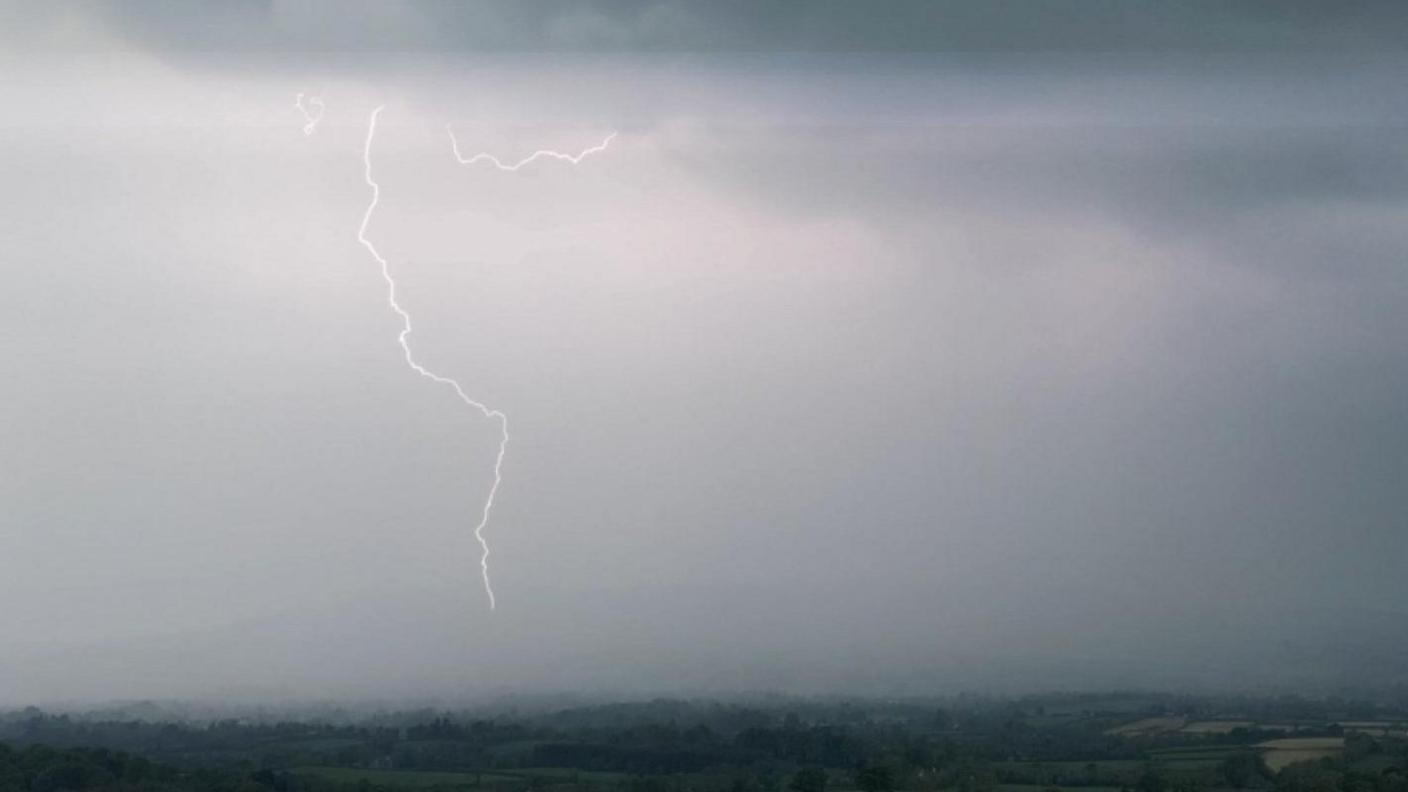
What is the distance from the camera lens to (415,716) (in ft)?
31.7

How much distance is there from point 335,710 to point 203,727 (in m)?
0.94

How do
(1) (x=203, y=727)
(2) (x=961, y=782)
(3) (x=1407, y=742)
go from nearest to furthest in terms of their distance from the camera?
(2) (x=961, y=782) → (3) (x=1407, y=742) → (1) (x=203, y=727)

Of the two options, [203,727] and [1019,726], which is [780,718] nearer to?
[1019,726]

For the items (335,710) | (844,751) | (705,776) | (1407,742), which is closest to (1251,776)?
(1407,742)

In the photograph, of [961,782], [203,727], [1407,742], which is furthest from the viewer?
[203,727]

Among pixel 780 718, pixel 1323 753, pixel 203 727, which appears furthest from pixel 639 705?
pixel 1323 753

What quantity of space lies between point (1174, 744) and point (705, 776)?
10.7 ft

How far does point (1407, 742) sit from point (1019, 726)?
2513mm

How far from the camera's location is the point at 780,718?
969 centimetres

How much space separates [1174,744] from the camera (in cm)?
946

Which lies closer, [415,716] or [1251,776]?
[1251,776]

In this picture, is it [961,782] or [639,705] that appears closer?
[961,782]

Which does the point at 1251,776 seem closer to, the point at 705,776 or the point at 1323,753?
the point at 1323,753

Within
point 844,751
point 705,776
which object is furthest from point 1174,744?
point 705,776
